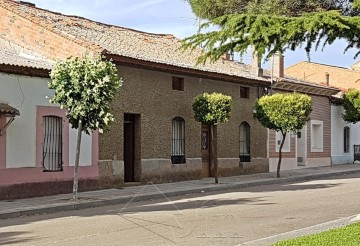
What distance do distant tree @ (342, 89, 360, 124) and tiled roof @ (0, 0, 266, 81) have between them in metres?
7.45

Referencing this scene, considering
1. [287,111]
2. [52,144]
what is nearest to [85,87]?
[52,144]

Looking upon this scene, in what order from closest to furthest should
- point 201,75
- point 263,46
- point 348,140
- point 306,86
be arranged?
point 263,46, point 201,75, point 306,86, point 348,140

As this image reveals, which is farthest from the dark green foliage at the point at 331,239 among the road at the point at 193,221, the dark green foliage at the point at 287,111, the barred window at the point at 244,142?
Result: the barred window at the point at 244,142

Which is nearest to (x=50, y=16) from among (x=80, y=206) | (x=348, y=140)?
(x=80, y=206)

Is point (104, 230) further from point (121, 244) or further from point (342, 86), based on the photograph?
point (342, 86)

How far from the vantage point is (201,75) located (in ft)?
78.6

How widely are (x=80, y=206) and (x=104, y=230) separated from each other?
476 centimetres

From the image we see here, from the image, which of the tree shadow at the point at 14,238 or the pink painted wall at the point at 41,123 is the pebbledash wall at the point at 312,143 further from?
the tree shadow at the point at 14,238

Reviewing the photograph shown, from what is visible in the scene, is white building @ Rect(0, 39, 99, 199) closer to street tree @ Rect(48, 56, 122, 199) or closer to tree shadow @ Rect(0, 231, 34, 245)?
street tree @ Rect(48, 56, 122, 199)

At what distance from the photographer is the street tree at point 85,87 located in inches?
612

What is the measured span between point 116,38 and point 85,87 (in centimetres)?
873

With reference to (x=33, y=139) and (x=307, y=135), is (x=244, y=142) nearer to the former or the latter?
(x=307, y=135)

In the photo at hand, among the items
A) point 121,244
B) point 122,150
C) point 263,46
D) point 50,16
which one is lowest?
point 121,244

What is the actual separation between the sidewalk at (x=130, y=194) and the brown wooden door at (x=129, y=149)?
2.86 ft
